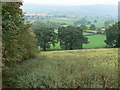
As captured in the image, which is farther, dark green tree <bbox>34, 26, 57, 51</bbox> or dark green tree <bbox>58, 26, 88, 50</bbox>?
dark green tree <bbox>34, 26, 57, 51</bbox>

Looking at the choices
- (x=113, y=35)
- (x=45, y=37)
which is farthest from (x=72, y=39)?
(x=113, y=35)

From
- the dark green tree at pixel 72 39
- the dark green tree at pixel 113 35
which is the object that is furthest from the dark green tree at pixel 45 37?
the dark green tree at pixel 113 35

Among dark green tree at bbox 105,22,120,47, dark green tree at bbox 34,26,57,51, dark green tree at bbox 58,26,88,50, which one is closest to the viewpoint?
dark green tree at bbox 105,22,120,47

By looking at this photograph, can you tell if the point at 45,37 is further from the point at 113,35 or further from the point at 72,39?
the point at 113,35

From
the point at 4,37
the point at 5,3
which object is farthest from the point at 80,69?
the point at 5,3

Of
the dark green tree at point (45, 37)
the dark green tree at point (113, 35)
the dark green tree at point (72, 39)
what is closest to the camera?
the dark green tree at point (113, 35)

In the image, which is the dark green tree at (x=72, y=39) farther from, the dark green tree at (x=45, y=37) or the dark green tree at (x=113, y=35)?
the dark green tree at (x=113, y=35)

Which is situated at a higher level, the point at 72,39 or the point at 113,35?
the point at 113,35

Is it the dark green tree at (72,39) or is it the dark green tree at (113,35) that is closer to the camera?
the dark green tree at (113,35)

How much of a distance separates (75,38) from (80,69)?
44582 millimetres

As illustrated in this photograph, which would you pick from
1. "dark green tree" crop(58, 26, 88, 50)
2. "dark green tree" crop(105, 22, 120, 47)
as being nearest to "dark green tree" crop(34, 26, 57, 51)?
"dark green tree" crop(58, 26, 88, 50)

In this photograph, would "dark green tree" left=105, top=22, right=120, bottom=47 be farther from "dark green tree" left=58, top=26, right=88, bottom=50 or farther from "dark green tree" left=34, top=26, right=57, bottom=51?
"dark green tree" left=34, top=26, right=57, bottom=51

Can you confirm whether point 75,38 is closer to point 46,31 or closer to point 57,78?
point 46,31

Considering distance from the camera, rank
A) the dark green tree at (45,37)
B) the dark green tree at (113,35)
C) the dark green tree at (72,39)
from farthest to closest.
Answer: the dark green tree at (45,37)
the dark green tree at (72,39)
the dark green tree at (113,35)
